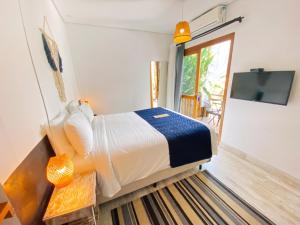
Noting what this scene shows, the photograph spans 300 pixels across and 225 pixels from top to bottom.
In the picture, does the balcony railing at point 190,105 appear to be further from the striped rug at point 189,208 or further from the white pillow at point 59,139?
the white pillow at point 59,139

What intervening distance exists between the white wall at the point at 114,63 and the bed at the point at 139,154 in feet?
5.39

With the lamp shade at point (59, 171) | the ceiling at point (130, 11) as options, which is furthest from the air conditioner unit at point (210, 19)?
the lamp shade at point (59, 171)

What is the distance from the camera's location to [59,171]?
A: 108 centimetres

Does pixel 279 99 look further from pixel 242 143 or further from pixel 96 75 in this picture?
pixel 96 75

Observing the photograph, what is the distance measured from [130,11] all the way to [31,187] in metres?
2.99

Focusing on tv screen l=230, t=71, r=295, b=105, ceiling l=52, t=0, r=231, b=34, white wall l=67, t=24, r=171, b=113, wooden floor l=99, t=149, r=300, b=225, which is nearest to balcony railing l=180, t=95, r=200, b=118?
white wall l=67, t=24, r=171, b=113

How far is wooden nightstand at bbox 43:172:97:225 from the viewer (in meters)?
0.94

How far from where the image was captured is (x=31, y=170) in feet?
3.20

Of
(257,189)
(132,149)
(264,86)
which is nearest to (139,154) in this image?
(132,149)

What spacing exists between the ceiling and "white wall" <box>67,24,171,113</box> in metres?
0.28

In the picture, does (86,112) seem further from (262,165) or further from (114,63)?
(262,165)

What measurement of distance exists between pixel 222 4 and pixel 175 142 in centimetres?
253

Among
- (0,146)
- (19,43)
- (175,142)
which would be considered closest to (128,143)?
(175,142)

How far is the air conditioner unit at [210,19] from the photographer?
2.33m
